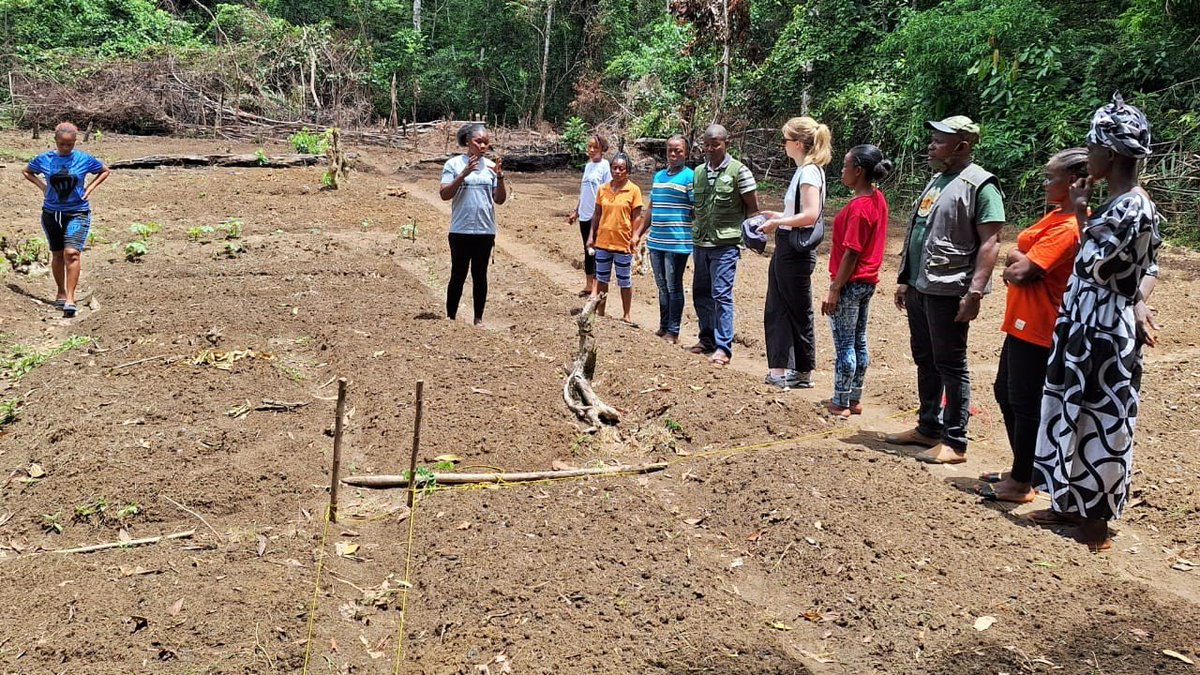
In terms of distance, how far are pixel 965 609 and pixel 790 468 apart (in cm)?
125

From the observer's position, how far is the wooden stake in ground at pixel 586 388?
210 inches

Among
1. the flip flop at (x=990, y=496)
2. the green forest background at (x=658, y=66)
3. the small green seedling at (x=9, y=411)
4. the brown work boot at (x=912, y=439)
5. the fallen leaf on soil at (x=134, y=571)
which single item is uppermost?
the green forest background at (x=658, y=66)

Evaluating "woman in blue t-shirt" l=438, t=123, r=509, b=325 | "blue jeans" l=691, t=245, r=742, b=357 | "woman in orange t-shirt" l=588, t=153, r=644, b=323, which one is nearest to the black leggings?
"woman in blue t-shirt" l=438, t=123, r=509, b=325

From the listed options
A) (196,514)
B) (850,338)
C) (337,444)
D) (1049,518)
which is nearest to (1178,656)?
(1049,518)

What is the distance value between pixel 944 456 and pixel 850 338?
953 mm

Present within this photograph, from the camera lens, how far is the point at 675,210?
6.79 meters

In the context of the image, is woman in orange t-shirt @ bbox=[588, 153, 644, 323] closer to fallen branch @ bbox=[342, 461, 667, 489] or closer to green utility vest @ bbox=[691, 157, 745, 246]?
green utility vest @ bbox=[691, 157, 745, 246]

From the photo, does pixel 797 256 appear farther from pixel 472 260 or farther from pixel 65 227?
pixel 65 227

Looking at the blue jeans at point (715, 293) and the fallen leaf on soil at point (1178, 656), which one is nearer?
the fallen leaf on soil at point (1178, 656)

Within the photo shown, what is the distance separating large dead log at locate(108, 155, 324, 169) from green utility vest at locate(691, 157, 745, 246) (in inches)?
557

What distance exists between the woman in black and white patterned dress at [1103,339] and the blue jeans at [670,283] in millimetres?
3333

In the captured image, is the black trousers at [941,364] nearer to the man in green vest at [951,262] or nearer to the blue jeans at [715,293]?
the man in green vest at [951,262]

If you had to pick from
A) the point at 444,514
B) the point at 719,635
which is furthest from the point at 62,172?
the point at 719,635

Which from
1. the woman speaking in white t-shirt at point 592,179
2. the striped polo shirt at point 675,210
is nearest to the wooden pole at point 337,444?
the striped polo shirt at point 675,210
